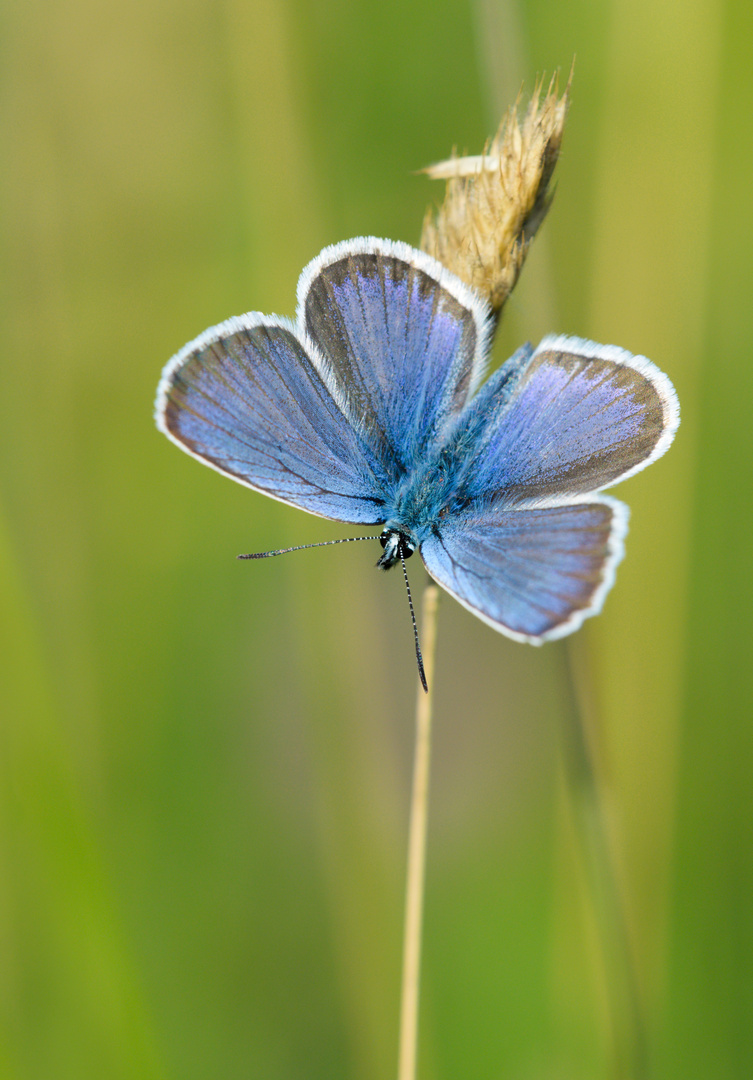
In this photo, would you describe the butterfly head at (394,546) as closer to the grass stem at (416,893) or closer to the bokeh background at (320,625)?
the grass stem at (416,893)

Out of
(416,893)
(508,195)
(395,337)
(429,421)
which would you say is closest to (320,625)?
(429,421)

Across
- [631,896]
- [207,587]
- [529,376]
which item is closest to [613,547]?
[529,376]

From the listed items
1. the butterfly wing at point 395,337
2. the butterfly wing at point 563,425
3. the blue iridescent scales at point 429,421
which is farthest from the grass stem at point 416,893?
the butterfly wing at point 395,337

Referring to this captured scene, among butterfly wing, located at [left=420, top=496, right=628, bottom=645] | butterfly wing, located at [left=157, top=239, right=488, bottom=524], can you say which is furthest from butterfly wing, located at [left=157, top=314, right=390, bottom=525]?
butterfly wing, located at [left=420, top=496, right=628, bottom=645]

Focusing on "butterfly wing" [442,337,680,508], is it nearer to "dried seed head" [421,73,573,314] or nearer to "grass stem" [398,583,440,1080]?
"dried seed head" [421,73,573,314]

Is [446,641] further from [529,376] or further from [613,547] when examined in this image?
[613,547]

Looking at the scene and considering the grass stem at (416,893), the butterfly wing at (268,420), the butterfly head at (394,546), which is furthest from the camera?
the butterfly head at (394,546)
